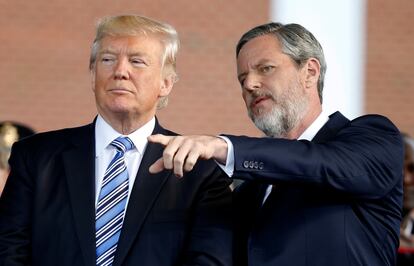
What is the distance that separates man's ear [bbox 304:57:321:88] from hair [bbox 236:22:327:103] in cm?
2

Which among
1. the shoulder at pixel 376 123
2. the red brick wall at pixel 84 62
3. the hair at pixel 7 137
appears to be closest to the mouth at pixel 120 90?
the shoulder at pixel 376 123

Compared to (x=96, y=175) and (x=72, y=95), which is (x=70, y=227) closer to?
(x=96, y=175)

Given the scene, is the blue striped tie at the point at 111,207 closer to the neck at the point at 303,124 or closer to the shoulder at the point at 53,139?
the shoulder at the point at 53,139

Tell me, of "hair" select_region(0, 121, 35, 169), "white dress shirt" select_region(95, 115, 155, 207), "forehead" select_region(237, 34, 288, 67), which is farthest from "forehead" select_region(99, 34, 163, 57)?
"hair" select_region(0, 121, 35, 169)

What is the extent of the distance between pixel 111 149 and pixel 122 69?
0.27m

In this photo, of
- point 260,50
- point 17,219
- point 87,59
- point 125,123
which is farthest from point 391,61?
point 17,219

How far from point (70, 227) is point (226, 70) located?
6.52 meters

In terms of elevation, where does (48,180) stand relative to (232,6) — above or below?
below

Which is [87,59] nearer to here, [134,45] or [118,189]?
[134,45]

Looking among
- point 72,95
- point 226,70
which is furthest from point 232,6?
point 72,95

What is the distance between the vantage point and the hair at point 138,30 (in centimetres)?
332

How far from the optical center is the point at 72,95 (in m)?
9.23

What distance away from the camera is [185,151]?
2.71 m

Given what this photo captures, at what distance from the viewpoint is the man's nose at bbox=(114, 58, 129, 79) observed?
128 inches
